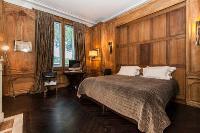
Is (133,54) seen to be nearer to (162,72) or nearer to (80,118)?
(162,72)

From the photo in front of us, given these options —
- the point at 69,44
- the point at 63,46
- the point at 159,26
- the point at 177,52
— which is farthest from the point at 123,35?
the point at 63,46

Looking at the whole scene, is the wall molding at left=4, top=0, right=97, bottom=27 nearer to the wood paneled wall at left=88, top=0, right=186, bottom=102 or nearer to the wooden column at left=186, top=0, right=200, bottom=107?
the wood paneled wall at left=88, top=0, right=186, bottom=102

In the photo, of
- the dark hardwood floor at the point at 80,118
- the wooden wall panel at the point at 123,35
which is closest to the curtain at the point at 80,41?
the wooden wall panel at the point at 123,35

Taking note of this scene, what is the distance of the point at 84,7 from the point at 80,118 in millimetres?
3972

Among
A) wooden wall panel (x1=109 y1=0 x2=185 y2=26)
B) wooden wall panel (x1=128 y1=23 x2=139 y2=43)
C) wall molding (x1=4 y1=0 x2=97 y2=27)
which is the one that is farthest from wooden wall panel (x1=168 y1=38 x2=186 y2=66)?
wall molding (x1=4 y1=0 x2=97 y2=27)

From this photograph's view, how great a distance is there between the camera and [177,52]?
12.3 feet

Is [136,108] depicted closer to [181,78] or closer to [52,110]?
[52,110]

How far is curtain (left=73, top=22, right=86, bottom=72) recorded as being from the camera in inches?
244

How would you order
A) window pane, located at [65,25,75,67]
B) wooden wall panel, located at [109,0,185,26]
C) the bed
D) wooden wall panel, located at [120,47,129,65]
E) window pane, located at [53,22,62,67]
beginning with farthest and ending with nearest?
window pane, located at [65,25,75,67] < window pane, located at [53,22,62,67] < wooden wall panel, located at [120,47,129,65] < wooden wall panel, located at [109,0,185,26] < the bed

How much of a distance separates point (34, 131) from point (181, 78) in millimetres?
3668

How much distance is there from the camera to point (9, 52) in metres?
4.28

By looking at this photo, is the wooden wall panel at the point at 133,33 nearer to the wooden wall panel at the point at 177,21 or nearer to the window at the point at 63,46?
the wooden wall panel at the point at 177,21

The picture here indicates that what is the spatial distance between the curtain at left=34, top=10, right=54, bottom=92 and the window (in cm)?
42

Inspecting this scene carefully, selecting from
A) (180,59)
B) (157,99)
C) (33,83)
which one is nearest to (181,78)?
(180,59)
